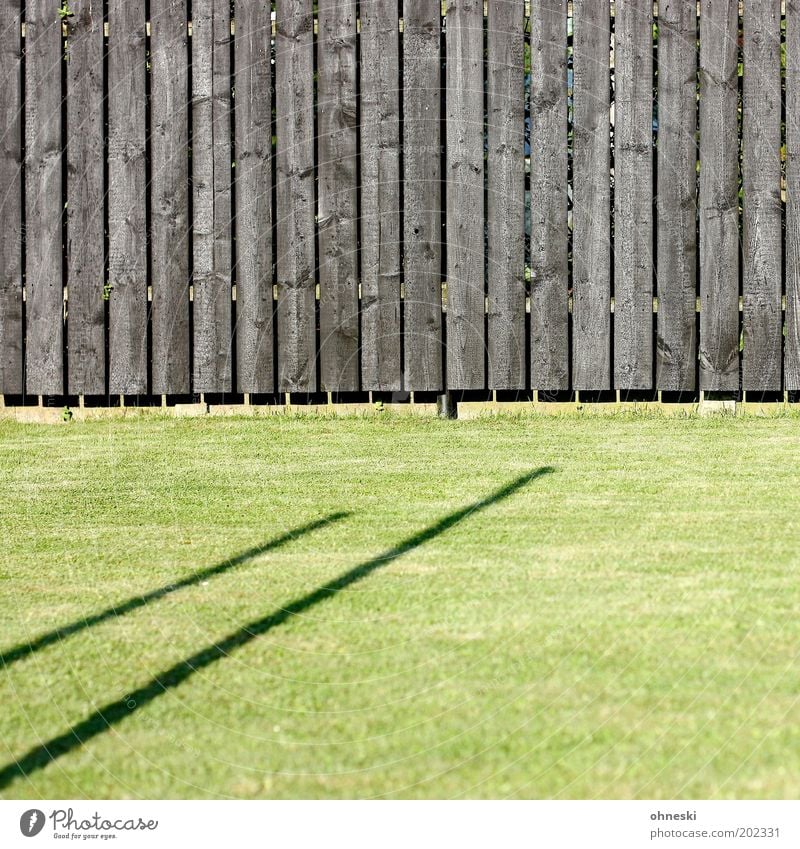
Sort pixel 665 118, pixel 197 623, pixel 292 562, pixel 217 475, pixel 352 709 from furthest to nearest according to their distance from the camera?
1. pixel 665 118
2. pixel 217 475
3. pixel 292 562
4. pixel 197 623
5. pixel 352 709

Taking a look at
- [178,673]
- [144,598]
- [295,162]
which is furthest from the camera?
[295,162]

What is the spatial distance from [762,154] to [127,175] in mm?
3906

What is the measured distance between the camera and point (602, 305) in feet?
20.8

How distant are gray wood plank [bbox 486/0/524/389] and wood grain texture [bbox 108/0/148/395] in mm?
2164

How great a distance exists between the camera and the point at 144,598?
3461 mm

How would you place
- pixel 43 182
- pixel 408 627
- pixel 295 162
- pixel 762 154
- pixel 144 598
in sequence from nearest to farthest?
pixel 408 627 → pixel 144 598 → pixel 762 154 → pixel 295 162 → pixel 43 182

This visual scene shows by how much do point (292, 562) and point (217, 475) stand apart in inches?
61.6

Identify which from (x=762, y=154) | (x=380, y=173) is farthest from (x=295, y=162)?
(x=762, y=154)

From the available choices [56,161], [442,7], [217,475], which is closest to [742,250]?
[442,7]

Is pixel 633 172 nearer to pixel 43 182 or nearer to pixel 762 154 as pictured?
A: pixel 762 154

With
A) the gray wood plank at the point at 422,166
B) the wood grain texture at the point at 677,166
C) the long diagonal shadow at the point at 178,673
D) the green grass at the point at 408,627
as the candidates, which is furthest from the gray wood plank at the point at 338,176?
the long diagonal shadow at the point at 178,673

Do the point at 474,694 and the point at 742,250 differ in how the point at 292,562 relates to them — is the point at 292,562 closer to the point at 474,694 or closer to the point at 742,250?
the point at 474,694

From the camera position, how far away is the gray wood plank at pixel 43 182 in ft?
21.7

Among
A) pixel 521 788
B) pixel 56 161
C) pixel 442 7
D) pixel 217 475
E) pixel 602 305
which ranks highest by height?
pixel 442 7
